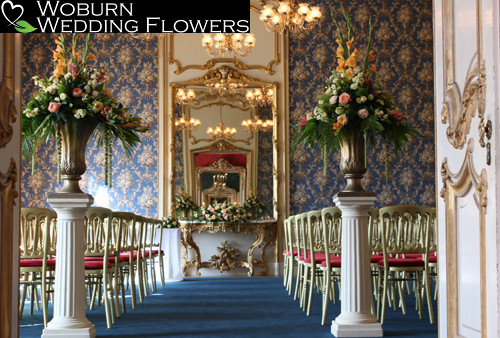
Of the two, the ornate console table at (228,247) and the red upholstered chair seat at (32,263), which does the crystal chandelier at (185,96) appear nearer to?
the ornate console table at (228,247)

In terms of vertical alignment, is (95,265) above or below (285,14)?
below

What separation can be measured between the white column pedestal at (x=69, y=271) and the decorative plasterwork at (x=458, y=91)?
2754 millimetres

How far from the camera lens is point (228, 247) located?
9992mm

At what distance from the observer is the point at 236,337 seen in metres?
4.57

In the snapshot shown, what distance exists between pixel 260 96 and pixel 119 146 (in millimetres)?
2475

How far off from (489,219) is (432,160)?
8.34 m

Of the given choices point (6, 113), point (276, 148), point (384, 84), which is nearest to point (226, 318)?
point (6, 113)

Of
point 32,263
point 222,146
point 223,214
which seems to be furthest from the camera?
point 222,146

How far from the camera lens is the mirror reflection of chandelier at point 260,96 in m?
9.98

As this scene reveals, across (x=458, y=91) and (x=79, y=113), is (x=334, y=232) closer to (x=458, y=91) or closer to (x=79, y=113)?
(x=79, y=113)

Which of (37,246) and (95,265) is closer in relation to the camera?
(37,246)

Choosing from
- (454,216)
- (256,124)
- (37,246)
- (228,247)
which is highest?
(256,124)

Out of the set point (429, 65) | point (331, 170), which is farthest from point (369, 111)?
point (429, 65)

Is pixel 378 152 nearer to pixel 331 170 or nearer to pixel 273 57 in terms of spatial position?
pixel 331 170
